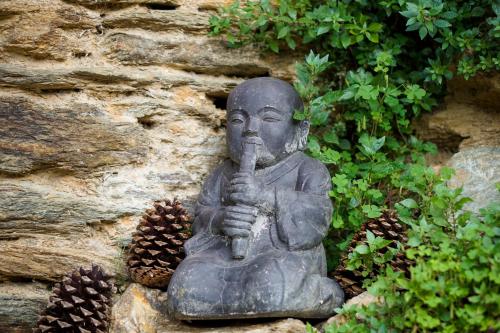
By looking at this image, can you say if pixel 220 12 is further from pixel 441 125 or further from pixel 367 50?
pixel 441 125

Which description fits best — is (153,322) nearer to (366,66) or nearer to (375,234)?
(375,234)

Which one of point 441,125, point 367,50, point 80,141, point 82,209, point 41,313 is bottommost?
point 41,313

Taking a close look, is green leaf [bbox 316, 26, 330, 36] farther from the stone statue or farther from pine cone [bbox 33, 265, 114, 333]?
pine cone [bbox 33, 265, 114, 333]

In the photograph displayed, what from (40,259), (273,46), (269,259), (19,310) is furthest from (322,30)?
(19,310)

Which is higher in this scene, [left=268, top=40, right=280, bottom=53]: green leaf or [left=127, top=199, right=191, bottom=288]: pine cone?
[left=268, top=40, right=280, bottom=53]: green leaf

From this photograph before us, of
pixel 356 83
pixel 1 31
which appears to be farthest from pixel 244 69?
pixel 1 31

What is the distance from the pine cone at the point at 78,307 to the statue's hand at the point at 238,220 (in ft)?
2.37

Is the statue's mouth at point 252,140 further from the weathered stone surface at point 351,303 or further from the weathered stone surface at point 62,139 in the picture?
the weathered stone surface at point 351,303

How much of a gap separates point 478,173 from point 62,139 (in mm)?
2506

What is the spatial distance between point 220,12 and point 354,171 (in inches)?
53.3

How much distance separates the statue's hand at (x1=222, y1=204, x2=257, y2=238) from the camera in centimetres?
391

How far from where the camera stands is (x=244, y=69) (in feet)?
16.3

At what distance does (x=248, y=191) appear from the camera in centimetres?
400

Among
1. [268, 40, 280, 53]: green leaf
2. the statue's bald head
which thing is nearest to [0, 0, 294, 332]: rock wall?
[268, 40, 280, 53]: green leaf
